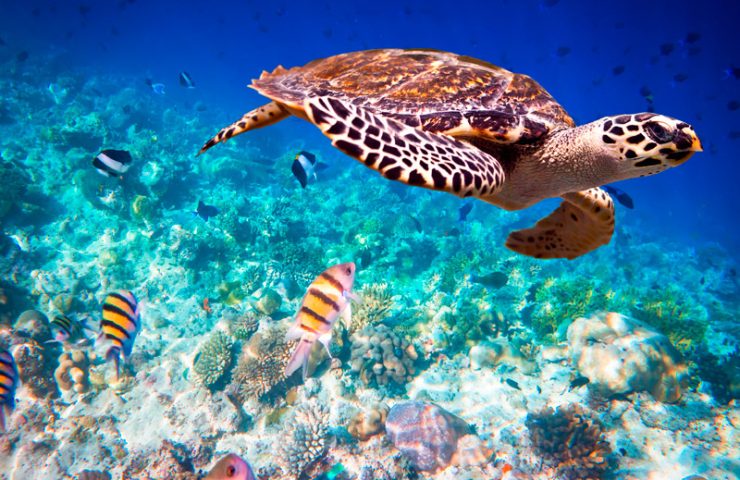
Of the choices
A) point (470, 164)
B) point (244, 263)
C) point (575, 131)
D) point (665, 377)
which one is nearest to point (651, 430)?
point (665, 377)

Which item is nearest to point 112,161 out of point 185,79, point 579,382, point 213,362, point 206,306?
point 206,306

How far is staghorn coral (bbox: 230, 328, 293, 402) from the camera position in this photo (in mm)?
5593

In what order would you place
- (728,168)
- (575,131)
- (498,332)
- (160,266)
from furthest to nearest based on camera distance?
1. (728,168)
2. (160,266)
3. (498,332)
4. (575,131)

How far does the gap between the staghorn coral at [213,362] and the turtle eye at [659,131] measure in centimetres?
642

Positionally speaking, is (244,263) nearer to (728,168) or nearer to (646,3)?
(646,3)

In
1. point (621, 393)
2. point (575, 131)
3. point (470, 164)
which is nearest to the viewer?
point (470, 164)

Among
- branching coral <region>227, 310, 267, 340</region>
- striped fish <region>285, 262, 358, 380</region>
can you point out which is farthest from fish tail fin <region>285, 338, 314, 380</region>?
branching coral <region>227, 310, 267, 340</region>

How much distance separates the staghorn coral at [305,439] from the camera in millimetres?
4652

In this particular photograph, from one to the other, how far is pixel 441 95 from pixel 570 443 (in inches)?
209

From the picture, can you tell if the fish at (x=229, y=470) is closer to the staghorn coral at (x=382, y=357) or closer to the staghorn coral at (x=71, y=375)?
the staghorn coral at (x=382, y=357)

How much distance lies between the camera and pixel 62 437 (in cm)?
530

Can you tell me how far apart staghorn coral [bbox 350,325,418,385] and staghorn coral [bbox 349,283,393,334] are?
0.40 meters

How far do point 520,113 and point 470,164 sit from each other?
106 cm

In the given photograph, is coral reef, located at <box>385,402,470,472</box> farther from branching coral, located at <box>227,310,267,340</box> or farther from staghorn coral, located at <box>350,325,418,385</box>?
branching coral, located at <box>227,310,267,340</box>
